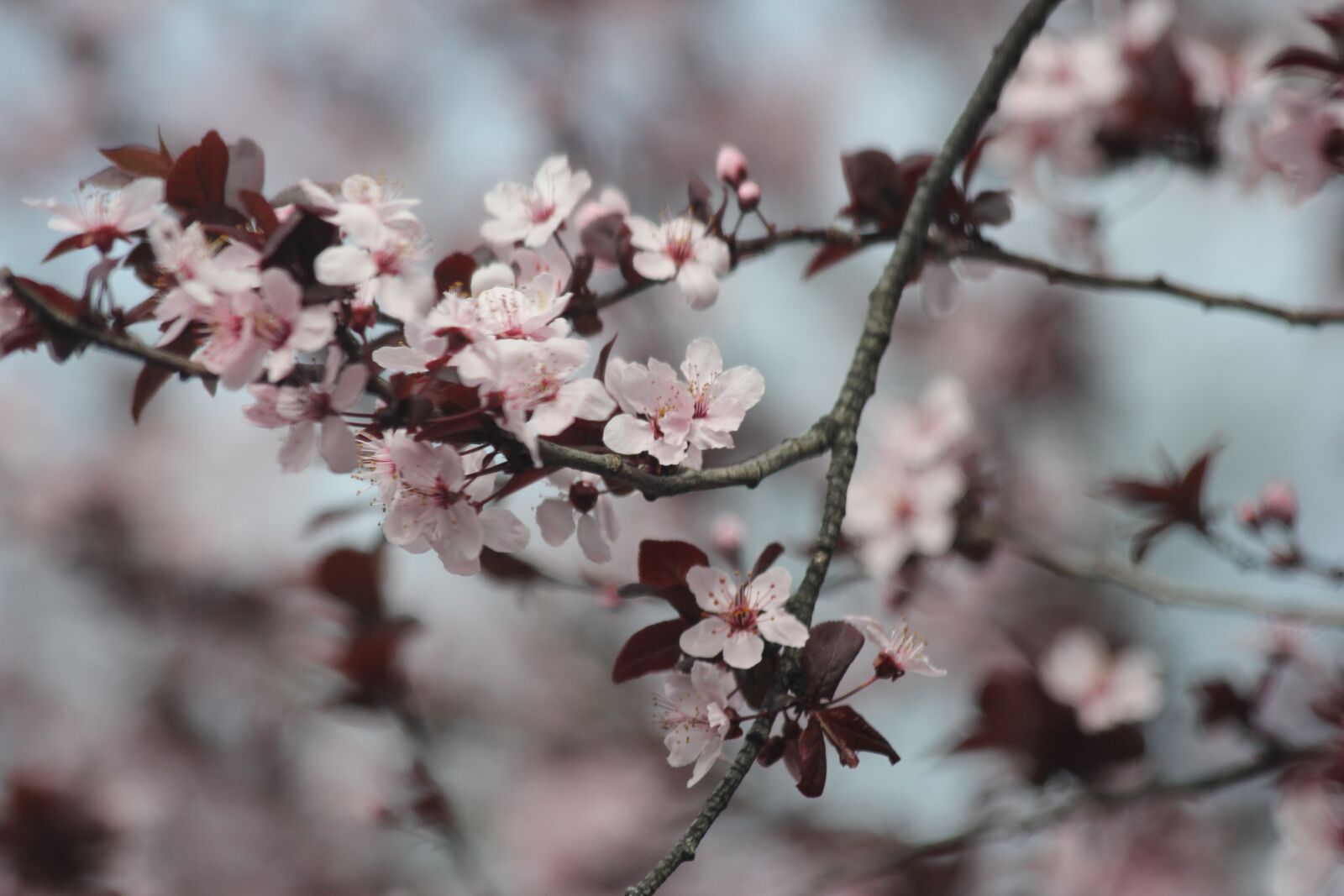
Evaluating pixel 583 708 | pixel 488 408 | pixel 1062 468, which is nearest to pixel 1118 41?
pixel 488 408

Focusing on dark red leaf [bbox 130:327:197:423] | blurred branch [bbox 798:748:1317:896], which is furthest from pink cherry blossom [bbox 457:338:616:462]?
blurred branch [bbox 798:748:1317:896]

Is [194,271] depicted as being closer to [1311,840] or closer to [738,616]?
[738,616]

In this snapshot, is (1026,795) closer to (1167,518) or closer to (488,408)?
(1167,518)

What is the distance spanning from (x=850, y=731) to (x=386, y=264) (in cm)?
48

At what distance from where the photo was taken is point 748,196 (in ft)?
3.46

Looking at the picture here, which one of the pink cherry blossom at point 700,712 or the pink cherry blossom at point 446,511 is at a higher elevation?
the pink cherry blossom at point 446,511

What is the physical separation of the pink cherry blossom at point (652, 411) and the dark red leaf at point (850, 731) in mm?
214

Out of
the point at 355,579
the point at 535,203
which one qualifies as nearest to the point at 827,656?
the point at 535,203

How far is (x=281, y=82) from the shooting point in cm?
524

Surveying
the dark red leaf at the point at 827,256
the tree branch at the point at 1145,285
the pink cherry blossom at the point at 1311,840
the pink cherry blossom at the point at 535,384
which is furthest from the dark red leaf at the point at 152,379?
the pink cherry blossom at the point at 1311,840

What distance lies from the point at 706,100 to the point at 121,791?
13.8ft

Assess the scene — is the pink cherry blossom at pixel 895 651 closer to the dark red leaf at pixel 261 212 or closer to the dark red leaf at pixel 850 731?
the dark red leaf at pixel 850 731

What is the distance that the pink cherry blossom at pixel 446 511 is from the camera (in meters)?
0.69

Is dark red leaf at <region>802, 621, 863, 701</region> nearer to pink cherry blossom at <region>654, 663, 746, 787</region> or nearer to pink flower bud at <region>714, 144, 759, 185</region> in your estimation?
pink cherry blossom at <region>654, 663, 746, 787</region>
